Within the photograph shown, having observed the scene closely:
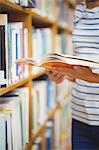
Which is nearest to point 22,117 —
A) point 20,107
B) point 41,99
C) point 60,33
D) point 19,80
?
point 20,107

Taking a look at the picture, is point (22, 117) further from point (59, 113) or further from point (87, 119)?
point (59, 113)

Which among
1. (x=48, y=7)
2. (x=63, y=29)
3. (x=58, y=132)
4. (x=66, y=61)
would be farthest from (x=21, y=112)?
(x=63, y=29)

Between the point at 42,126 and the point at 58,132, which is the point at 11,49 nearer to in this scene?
the point at 42,126

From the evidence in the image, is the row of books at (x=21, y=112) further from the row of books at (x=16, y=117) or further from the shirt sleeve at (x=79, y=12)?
the shirt sleeve at (x=79, y=12)

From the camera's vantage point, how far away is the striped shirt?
54.6 inches

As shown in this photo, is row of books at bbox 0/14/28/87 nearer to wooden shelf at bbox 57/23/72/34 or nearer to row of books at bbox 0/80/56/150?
row of books at bbox 0/80/56/150

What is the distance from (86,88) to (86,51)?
0.50ft

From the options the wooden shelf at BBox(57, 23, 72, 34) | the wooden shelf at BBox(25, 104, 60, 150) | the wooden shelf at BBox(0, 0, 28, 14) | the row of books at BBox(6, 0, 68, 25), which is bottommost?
the wooden shelf at BBox(25, 104, 60, 150)

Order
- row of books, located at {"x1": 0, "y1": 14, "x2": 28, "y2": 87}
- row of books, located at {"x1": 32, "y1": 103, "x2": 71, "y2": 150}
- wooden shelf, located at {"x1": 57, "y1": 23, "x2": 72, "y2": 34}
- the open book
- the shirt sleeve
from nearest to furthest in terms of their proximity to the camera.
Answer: the open book < row of books, located at {"x1": 0, "y1": 14, "x2": 28, "y2": 87} < the shirt sleeve < row of books, located at {"x1": 32, "y1": 103, "x2": 71, "y2": 150} < wooden shelf, located at {"x1": 57, "y1": 23, "x2": 72, "y2": 34}

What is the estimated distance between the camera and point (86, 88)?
1.42m

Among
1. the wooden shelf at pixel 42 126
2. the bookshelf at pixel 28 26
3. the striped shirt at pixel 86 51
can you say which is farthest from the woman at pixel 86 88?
the wooden shelf at pixel 42 126

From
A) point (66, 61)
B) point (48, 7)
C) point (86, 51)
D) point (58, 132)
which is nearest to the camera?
point (66, 61)

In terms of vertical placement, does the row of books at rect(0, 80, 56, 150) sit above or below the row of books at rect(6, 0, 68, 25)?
below

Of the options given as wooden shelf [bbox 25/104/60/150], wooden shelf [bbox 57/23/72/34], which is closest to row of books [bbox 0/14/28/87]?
wooden shelf [bbox 25/104/60/150]
